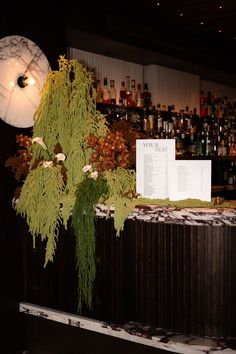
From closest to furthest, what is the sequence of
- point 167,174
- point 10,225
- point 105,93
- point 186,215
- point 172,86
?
1. point 186,215
2. point 167,174
3. point 10,225
4. point 105,93
5. point 172,86

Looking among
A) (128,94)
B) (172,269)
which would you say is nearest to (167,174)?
(172,269)

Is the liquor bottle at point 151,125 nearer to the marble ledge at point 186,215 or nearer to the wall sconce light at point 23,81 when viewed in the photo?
the wall sconce light at point 23,81

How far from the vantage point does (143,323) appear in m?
3.04

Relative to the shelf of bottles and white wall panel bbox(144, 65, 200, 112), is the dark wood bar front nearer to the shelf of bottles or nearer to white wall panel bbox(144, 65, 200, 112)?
the shelf of bottles

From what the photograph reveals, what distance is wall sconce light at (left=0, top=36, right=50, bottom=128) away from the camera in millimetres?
3570

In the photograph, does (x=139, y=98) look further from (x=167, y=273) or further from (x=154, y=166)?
(x=167, y=273)

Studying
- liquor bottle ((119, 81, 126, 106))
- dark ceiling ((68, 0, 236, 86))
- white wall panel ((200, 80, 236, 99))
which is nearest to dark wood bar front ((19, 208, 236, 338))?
dark ceiling ((68, 0, 236, 86))

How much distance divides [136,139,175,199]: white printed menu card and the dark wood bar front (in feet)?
0.70

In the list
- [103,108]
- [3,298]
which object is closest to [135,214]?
[3,298]

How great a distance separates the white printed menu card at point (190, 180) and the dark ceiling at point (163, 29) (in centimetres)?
192

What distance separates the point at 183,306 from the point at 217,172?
4.04 m

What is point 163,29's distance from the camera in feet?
17.7

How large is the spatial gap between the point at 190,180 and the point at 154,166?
26cm

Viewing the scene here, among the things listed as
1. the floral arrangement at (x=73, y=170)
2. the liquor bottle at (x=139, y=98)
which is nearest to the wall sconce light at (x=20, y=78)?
the floral arrangement at (x=73, y=170)
